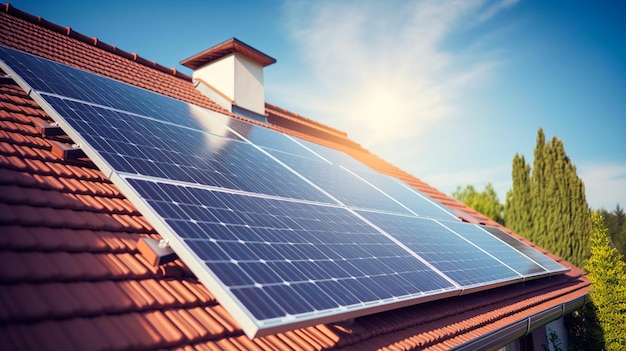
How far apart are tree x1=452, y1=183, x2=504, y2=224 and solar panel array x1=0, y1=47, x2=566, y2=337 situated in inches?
1916

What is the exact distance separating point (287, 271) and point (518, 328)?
479 cm

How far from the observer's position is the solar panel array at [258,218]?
2926 millimetres

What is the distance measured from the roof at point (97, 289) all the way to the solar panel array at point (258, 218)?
1.57 ft

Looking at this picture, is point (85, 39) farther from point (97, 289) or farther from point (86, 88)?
point (97, 289)

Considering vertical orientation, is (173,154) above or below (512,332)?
above

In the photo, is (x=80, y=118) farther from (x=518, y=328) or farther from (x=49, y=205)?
(x=518, y=328)

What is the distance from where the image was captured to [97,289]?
280 centimetres

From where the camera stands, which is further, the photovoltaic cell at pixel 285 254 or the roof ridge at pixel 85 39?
the roof ridge at pixel 85 39

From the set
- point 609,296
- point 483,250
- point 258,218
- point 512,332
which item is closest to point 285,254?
point 258,218

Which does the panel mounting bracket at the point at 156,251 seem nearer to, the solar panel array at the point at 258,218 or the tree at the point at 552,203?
the solar panel array at the point at 258,218

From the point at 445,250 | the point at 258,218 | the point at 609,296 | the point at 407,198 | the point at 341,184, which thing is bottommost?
the point at 609,296

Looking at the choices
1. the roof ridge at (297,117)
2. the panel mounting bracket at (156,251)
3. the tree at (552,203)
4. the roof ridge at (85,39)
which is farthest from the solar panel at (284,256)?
the tree at (552,203)

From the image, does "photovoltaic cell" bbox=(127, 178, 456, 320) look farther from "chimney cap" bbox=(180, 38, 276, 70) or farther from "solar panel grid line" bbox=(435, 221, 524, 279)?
"chimney cap" bbox=(180, 38, 276, 70)

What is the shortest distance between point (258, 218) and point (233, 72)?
8.65 metres
